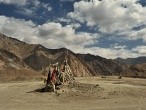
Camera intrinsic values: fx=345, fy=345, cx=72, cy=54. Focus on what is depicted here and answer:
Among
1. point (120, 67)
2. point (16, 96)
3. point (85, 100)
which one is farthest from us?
point (120, 67)

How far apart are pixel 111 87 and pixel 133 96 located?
2653 mm

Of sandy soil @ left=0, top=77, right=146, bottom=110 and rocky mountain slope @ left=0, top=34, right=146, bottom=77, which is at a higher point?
rocky mountain slope @ left=0, top=34, right=146, bottom=77

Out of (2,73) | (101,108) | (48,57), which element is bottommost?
(101,108)

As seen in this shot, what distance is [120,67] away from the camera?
592 ft

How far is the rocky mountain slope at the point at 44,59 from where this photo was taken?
4687 inches

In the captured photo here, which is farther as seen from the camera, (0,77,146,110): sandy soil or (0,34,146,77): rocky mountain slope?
(0,34,146,77): rocky mountain slope

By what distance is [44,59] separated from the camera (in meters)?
157

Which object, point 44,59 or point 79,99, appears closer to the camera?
point 79,99

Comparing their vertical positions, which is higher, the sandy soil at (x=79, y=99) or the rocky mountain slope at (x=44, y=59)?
the rocky mountain slope at (x=44, y=59)

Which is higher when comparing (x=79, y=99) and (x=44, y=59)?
(x=44, y=59)

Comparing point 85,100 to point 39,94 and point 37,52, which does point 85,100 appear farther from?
point 37,52

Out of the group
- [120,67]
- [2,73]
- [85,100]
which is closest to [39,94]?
[85,100]

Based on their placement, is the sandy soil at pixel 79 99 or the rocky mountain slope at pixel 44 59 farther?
the rocky mountain slope at pixel 44 59

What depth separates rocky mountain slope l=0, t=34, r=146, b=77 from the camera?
119 metres
